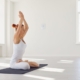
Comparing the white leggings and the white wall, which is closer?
the white leggings

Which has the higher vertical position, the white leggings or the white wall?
the white wall

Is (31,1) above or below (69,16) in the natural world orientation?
above

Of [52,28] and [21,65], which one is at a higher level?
[52,28]

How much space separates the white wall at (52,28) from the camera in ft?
33.4

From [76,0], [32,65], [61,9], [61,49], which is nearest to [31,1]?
[61,9]

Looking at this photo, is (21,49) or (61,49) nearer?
(21,49)

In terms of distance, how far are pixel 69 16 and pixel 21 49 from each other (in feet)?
20.6

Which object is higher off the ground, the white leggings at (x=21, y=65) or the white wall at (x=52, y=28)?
the white wall at (x=52, y=28)

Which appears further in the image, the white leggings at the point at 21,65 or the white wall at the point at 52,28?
the white wall at the point at 52,28

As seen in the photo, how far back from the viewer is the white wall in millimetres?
10180

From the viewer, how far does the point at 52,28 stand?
1042cm

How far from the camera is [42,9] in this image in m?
10.6

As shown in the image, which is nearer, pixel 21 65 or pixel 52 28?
pixel 21 65

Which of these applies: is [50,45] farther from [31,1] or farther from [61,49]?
[31,1]
